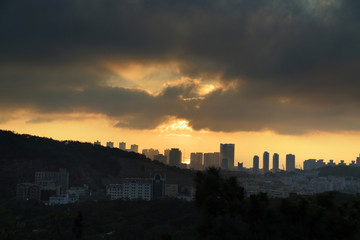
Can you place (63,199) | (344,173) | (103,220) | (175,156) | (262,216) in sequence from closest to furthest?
(262,216) < (103,220) < (63,199) < (175,156) < (344,173)

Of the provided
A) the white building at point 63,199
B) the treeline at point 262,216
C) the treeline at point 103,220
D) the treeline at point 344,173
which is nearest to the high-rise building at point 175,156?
the treeline at point 344,173

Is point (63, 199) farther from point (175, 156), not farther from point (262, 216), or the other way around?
point (175, 156)

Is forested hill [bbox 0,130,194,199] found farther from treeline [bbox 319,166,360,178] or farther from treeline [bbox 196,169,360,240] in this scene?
treeline [bbox 319,166,360,178]

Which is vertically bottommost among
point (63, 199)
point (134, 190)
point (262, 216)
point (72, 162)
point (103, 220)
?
point (103, 220)

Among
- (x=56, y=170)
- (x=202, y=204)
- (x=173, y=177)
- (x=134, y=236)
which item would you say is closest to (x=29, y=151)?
(x=56, y=170)

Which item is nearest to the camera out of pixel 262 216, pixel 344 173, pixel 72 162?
pixel 262 216

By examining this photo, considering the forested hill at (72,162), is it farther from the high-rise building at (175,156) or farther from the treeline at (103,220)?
the high-rise building at (175,156)

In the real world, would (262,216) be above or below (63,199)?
above

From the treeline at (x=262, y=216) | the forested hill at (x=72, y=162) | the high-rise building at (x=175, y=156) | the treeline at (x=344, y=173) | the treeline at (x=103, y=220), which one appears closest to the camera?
the treeline at (x=262, y=216)

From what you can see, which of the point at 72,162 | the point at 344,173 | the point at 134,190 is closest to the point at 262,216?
the point at 134,190
